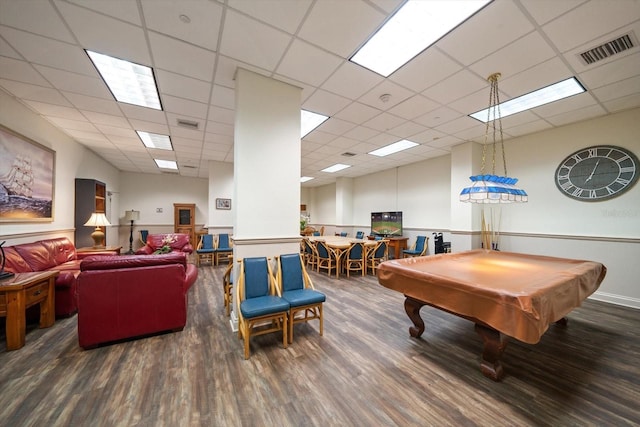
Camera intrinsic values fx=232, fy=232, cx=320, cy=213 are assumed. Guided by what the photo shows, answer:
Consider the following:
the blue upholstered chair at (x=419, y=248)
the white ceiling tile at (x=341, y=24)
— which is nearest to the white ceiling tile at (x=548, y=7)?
the white ceiling tile at (x=341, y=24)

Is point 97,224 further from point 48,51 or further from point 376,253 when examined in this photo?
point 376,253

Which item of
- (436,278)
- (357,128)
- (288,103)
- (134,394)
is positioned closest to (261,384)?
(134,394)

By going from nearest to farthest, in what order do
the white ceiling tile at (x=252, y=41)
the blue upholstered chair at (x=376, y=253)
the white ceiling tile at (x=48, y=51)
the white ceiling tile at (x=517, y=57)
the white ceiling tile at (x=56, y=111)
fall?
the white ceiling tile at (x=252, y=41) < the white ceiling tile at (x=48, y=51) < the white ceiling tile at (x=517, y=57) < the white ceiling tile at (x=56, y=111) < the blue upholstered chair at (x=376, y=253)

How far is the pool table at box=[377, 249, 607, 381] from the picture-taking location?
1599mm

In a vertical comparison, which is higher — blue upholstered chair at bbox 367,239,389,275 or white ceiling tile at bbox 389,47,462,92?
white ceiling tile at bbox 389,47,462,92

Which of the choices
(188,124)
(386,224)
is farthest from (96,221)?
(386,224)

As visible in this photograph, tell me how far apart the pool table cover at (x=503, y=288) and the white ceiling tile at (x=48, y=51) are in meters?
4.02

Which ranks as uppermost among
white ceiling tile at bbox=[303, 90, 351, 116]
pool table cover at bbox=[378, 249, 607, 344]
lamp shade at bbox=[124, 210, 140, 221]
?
white ceiling tile at bbox=[303, 90, 351, 116]

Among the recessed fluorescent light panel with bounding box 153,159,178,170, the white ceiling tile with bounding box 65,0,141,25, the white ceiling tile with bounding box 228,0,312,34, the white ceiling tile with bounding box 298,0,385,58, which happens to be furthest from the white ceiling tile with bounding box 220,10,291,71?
the recessed fluorescent light panel with bounding box 153,159,178,170

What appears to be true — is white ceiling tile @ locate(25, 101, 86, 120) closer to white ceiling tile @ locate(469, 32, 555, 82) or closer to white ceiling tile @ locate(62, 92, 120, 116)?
white ceiling tile @ locate(62, 92, 120, 116)

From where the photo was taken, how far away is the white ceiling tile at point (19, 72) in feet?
8.50

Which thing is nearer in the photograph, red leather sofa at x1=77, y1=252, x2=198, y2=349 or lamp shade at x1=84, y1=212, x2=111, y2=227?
red leather sofa at x1=77, y1=252, x2=198, y2=349

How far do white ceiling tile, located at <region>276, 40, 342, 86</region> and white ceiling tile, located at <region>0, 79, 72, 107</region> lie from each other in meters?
3.26

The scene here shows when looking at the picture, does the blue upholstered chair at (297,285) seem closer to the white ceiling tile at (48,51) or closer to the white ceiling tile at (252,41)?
the white ceiling tile at (252,41)
